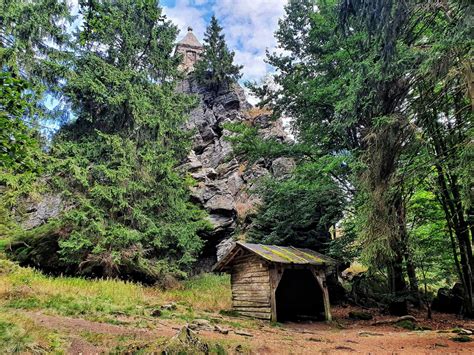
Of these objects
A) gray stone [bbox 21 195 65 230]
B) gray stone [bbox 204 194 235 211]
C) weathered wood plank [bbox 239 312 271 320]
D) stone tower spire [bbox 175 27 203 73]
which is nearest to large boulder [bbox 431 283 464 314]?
weathered wood plank [bbox 239 312 271 320]

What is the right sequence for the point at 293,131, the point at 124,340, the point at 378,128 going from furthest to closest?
the point at 293,131 → the point at 378,128 → the point at 124,340

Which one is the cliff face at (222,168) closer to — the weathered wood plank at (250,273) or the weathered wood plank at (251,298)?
the weathered wood plank at (250,273)

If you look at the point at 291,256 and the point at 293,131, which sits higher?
the point at 293,131

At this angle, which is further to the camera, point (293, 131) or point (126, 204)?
point (293, 131)

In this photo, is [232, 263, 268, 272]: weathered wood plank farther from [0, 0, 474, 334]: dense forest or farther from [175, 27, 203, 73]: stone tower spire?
[175, 27, 203, 73]: stone tower spire

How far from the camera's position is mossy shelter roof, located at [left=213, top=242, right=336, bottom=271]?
10.3m

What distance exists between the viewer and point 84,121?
16.6 metres

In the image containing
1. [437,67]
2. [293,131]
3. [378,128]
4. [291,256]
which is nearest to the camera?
[437,67]

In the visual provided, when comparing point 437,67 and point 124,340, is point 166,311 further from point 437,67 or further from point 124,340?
point 437,67

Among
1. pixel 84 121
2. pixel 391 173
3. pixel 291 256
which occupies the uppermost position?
pixel 84 121

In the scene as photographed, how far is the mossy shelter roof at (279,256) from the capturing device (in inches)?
407

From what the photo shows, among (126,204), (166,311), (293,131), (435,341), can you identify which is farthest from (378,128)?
(126,204)

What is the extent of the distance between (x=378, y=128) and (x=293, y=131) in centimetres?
1095

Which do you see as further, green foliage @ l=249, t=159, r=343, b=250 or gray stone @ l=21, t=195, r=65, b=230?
gray stone @ l=21, t=195, r=65, b=230
